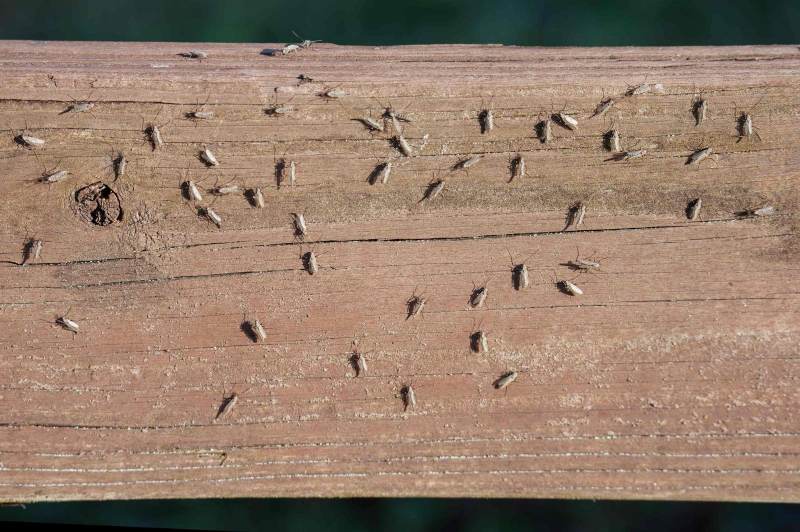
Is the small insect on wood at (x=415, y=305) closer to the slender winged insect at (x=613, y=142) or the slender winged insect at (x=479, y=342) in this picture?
the slender winged insect at (x=479, y=342)

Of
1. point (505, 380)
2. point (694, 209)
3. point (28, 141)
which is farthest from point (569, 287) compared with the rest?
point (28, 141)

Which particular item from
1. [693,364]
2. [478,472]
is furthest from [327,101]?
[693,364]

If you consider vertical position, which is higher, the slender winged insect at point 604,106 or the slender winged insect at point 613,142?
the slender winged insect at point 604,106

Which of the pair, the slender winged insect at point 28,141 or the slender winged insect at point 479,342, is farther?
the slender winged insect at point 479,342

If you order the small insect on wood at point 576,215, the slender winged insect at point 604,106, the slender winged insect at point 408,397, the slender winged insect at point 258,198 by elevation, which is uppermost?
the slender winged insect at point 604,106

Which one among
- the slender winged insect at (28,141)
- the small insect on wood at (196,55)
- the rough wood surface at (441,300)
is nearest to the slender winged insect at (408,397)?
the rough wood surface at (441,300)
